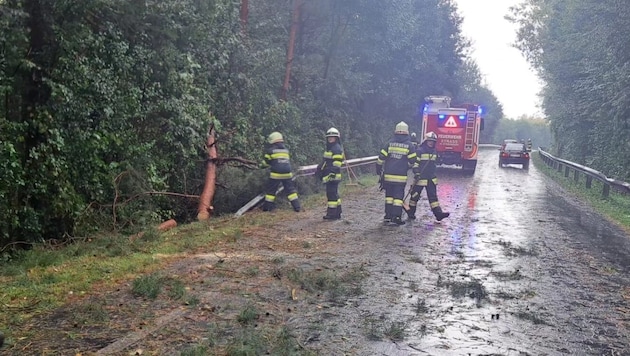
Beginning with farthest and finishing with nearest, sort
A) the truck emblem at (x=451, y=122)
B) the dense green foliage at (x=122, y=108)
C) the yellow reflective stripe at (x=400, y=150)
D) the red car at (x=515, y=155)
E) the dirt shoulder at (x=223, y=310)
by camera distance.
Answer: the red car at (x=515, y=155), the truck emblem at (x=451, y=122), the yellow reflective stripe at (x=400, y=150), the dense green foliage at (x=122, y=108), the dirt shoulder at (x=223, y=310)

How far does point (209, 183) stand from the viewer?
40.1 ft

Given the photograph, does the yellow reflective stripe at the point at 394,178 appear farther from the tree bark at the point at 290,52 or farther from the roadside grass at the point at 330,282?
the tree bark at the point at 290,52

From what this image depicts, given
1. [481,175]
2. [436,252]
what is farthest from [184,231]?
[481,175]

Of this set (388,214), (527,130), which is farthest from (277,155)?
(527,130)

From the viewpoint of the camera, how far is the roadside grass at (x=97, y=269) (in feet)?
17.4

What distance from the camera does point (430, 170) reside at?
11781mm

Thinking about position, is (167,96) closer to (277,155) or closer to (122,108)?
(122,108)

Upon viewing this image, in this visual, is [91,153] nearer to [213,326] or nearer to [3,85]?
[3,85]

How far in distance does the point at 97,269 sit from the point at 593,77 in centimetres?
2172

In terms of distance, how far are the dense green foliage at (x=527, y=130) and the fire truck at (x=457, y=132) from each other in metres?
81.6

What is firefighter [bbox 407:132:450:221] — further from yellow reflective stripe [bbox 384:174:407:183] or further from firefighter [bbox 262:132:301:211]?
firefighter [bbox 262:132:301:211]

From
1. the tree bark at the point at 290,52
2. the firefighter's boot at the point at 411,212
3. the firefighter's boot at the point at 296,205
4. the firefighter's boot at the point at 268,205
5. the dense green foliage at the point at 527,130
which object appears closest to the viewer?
the firefighter's boot at the point at 411,212

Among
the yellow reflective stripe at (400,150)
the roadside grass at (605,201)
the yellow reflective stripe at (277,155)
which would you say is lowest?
the roadside grass at (605,201)

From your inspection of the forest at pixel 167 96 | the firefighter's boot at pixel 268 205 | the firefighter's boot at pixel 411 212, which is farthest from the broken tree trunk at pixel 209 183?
the firefighter's boot at pixel 411 212
